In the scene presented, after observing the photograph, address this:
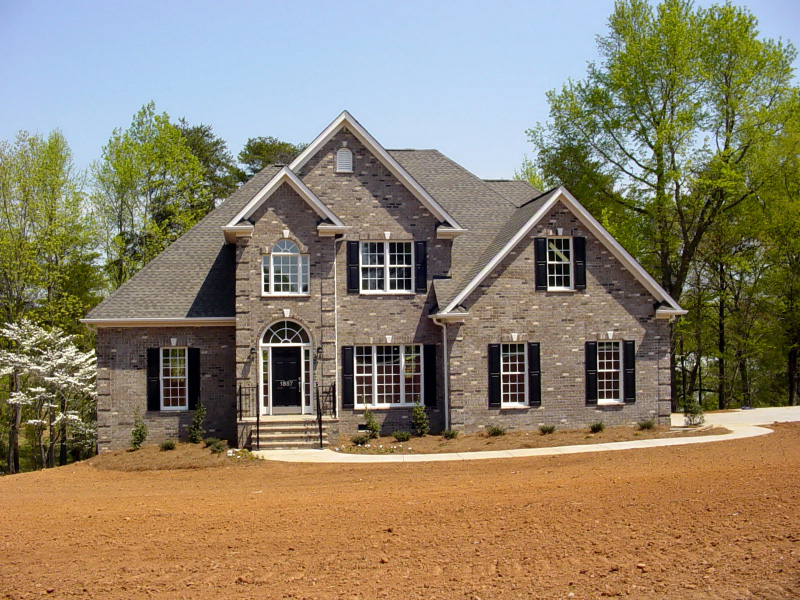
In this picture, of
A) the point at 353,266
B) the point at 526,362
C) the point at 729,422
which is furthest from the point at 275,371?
the point at 729,422

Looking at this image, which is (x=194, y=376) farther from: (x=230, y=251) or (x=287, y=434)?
(x=230, y=251)

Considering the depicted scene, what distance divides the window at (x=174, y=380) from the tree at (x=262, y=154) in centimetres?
3650

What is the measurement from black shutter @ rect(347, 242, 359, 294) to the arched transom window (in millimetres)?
1928

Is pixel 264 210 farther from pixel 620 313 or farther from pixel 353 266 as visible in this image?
pixel 620 313

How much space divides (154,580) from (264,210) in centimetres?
1391

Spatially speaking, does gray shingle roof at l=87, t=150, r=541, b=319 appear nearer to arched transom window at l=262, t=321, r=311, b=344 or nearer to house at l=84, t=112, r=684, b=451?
house at l=84, t=112, r=684, b=451

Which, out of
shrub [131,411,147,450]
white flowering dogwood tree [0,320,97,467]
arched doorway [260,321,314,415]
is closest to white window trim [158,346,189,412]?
shrub [131,411,147,450]

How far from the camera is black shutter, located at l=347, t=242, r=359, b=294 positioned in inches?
887

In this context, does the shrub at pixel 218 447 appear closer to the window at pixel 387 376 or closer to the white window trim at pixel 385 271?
the window at pixel 387 376

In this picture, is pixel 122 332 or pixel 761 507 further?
pixel 122 332

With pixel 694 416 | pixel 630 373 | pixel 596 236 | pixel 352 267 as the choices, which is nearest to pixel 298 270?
pixel 352 267

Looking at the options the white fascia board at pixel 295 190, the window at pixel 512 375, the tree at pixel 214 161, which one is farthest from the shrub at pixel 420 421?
the tree at pixel 214 161

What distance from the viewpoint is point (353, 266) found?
22.6 m

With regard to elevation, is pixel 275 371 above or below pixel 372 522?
above
